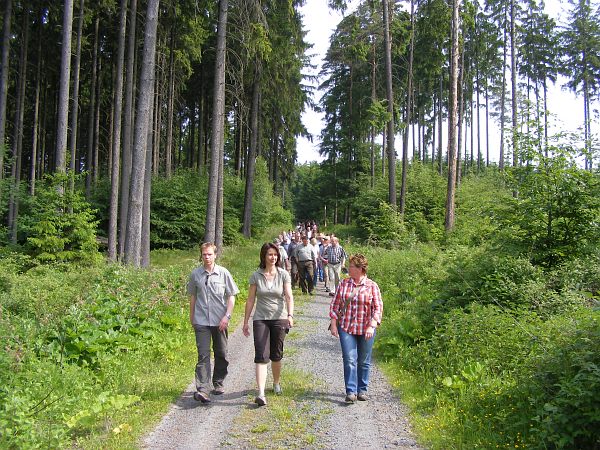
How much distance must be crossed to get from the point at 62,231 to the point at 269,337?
10057 mm

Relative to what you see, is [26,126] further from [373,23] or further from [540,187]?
[540,187]

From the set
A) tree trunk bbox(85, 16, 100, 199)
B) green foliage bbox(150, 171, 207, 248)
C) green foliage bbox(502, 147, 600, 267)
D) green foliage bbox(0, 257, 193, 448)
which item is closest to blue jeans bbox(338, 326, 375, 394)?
green foliage bbox(0, 257, 193, 448)

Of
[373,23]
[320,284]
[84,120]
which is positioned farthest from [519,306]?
[84,120]

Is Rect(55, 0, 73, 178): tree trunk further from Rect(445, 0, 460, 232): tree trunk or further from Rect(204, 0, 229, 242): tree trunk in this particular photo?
Rect(445, 0, 460, 232): tree trunk

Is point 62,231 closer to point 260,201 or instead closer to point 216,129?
point 216,129

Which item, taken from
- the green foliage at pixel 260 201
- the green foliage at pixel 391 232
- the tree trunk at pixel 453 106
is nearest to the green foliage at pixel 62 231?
the green foliage at pixel 391 232

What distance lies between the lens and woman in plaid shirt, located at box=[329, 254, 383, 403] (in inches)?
239

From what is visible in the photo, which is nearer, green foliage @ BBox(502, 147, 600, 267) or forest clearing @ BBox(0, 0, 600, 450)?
forest clearing @ BBox(0, 0, 600, 450)

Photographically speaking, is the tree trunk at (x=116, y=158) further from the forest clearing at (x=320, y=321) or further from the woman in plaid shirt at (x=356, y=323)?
the woman in plaid shirt at (x=356, y=323)

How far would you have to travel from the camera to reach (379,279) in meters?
15.1

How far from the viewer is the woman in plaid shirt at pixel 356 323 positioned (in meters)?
6.08

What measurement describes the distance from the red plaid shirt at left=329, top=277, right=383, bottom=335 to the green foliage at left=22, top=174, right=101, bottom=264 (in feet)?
31.8

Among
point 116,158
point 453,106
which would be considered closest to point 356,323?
point 116,158

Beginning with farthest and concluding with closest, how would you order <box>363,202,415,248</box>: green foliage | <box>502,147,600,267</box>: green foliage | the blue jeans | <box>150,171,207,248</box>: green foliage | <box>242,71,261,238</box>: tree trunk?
<box>242,71,261,238</box>: tree trunk < <box>150,171,207,248</box>: green foliage < <box>363,202,415,248</box>: green foliage < <box>502,147,600,267</box>: green foliage < the blue jeans
